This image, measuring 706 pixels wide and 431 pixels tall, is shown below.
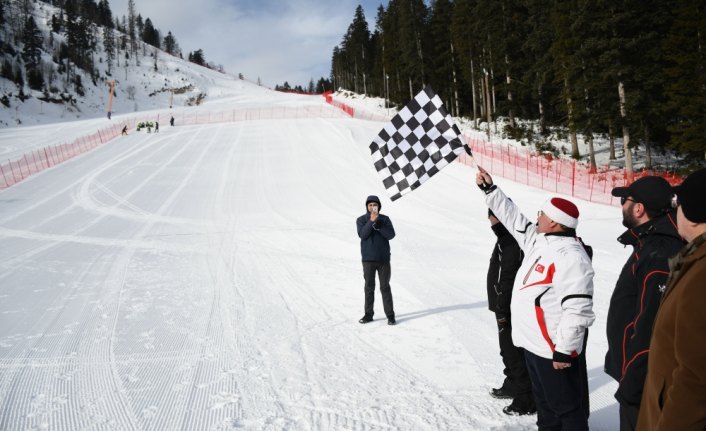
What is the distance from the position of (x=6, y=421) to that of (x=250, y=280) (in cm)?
489

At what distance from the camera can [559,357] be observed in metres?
2.85

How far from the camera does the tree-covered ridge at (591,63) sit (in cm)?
1962

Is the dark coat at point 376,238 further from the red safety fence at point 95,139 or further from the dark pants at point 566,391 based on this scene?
the red safety fence at point 95,139

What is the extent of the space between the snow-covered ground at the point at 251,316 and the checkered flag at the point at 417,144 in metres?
2.18

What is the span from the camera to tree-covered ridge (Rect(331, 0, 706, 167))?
1962cm

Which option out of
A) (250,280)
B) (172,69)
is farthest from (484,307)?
(172,69)

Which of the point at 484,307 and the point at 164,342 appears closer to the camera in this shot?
the point at 164,342

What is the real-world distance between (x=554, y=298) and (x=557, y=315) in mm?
124

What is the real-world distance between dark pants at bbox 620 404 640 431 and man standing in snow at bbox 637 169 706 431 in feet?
1.92

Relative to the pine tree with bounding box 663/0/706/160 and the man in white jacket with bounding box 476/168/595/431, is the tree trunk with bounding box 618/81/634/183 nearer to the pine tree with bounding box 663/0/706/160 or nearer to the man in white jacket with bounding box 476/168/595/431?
the pine tree with bounding box 663/0/706/160

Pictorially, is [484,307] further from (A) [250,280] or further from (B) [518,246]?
(A) [250,280]

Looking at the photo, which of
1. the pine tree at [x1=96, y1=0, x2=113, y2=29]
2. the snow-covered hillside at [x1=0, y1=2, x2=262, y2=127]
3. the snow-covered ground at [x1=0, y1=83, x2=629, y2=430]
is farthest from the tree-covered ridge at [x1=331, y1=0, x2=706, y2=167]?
the pine tree at [x1=96, y1=0, x2=113, y2=29]

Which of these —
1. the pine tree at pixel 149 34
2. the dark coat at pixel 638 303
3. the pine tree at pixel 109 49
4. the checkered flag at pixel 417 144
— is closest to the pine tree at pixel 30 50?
the pine tree at pixel 109 49

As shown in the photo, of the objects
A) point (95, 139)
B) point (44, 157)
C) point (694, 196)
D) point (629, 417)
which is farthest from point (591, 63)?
point (95, 139)
